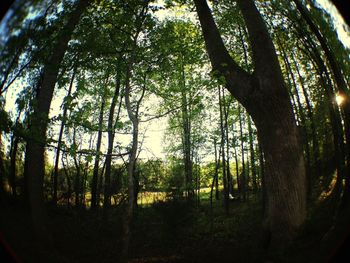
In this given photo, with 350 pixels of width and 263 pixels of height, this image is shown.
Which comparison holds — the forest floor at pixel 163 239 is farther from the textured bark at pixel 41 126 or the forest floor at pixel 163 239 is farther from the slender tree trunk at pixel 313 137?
the slender tree trunk at pixel 313 137

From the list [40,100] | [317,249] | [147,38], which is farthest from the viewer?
[147,38]

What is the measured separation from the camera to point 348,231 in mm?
2117

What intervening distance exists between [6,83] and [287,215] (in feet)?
11.5

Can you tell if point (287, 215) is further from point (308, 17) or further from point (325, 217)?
point (308, 17)

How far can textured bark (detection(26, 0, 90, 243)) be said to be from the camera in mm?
2264

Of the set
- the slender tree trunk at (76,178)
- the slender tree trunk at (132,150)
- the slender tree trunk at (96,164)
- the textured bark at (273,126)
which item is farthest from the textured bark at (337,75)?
the slender tree trunk at (76,178)

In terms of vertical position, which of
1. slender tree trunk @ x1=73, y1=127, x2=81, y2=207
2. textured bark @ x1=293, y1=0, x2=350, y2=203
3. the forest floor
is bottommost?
the forest floor

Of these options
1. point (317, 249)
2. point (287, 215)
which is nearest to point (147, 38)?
point (287, 215)

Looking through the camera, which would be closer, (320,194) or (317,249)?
(317,249)

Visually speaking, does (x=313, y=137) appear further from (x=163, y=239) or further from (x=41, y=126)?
(x=41, y=126)

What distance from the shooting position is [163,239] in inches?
102

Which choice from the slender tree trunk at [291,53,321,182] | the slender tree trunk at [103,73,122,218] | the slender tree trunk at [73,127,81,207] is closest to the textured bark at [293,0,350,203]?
the slender tree trunk at [291,53,321,182]

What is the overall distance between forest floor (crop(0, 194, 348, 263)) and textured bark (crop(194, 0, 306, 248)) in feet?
0.53

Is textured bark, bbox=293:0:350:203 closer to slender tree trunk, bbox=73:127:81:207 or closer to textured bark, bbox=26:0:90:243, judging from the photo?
textured bark, bbox=26:0:90:243
